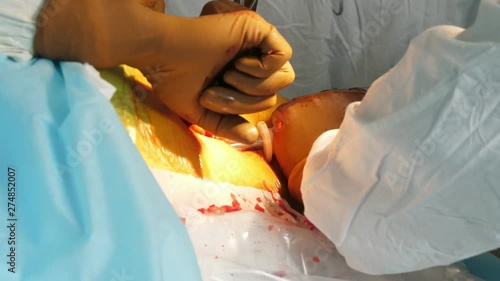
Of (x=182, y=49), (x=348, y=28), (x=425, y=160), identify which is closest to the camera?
(x=425, y=160)

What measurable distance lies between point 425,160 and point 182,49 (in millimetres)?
288

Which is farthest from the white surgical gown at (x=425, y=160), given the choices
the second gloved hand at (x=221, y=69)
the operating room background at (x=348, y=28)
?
the operating room background at (x=348, y=28)

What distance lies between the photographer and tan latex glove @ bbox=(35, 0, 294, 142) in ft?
1.80

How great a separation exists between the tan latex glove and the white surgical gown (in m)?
0.13

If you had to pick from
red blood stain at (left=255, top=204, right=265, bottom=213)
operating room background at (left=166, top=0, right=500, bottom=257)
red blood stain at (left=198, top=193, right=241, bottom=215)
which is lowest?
red blood stain at (left=255, top=204, right=265, bottom=213)

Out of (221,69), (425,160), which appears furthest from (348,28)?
(425,160)

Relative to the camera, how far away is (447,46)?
48 centimetres

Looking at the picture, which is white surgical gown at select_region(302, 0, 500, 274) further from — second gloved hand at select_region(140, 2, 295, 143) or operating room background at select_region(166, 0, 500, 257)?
operating room background at select_region(166, 0, 500, 257)

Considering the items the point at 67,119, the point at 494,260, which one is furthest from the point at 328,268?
the point at 67,119

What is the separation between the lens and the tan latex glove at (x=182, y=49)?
550 mm

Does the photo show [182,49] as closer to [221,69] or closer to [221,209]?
[221,69]

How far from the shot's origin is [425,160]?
477 mm

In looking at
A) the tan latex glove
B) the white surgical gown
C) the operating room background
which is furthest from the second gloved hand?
the operating room background

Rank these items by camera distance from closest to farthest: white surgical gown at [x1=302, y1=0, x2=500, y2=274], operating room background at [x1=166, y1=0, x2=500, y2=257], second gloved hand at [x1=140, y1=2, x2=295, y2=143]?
white surgical gown at [x1=302, y1=0, x2=500, y2=274]
second gloved hand at [x1=140, y1=2, x2=295, y2=143]
operating room background at [x1=166, y1=0, x2=500, y2=257]
